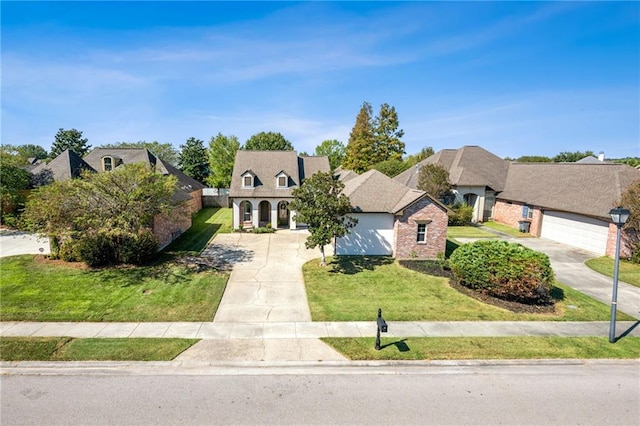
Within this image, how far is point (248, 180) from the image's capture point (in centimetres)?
2808

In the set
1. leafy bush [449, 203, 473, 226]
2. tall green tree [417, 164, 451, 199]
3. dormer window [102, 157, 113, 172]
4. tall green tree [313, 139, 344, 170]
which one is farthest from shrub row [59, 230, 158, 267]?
tall green tree [313, 139, 344, 170]

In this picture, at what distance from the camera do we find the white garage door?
20.2 m

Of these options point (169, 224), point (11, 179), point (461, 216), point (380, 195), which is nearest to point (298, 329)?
point (380, 195)

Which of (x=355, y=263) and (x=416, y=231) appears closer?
(x=355, y=263)

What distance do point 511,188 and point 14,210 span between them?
45.3 meters

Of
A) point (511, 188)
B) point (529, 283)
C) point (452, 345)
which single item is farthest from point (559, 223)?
point (452, 345)

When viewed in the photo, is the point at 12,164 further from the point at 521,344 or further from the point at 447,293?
the point at 521,344

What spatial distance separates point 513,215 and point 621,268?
1252 cm

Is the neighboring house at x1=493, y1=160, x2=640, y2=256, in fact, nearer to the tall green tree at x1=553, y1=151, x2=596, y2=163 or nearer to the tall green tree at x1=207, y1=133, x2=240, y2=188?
the tall green tree at x1=207, y1=133, x2=240, y2=188

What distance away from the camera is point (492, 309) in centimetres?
1320

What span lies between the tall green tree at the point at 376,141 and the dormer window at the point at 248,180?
29.0 meters

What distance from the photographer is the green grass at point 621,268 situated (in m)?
17.1

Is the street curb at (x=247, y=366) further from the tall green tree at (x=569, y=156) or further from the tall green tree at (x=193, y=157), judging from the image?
the tall green tree at (x=569, y=156)

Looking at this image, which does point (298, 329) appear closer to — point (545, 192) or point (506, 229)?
point (506, 229)
